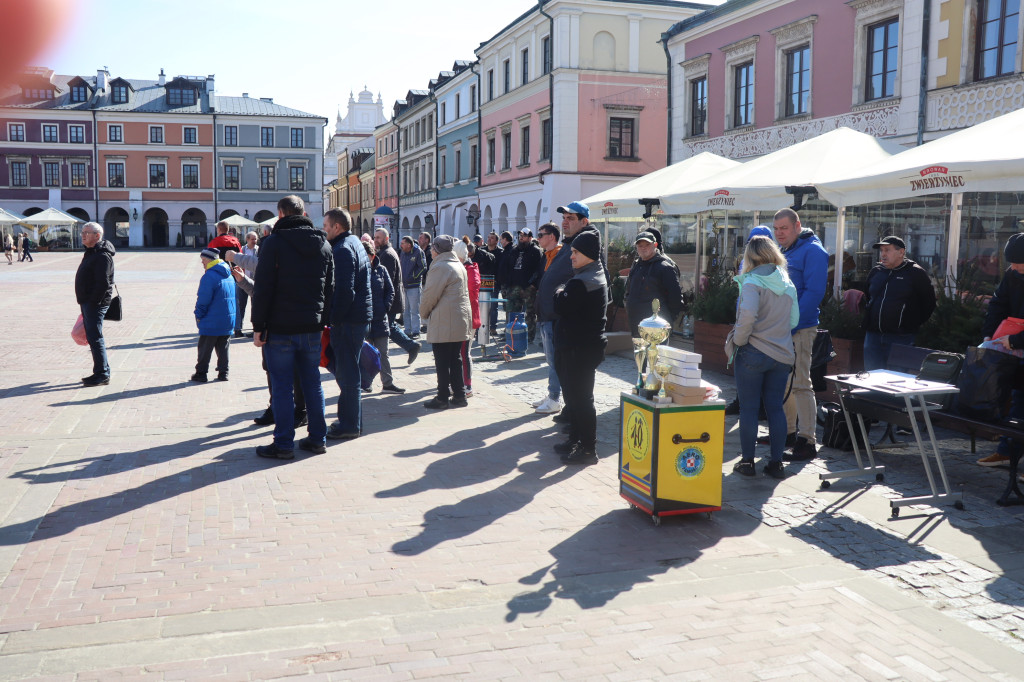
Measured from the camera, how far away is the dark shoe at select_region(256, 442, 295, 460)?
6836 mm

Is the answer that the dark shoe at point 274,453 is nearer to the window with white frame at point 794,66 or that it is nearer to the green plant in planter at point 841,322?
the green plant in planter at point 841,322

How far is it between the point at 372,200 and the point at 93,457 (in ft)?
231

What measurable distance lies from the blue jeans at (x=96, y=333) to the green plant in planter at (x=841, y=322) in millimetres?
8065

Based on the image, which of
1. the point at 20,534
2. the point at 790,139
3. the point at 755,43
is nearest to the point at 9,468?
the point at 20,534

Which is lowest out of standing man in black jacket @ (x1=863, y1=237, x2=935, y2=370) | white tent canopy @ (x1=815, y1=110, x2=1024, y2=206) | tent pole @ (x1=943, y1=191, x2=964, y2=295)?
standing man in black jacket @ (x1=863, y1=237, x2=935, y2=370)

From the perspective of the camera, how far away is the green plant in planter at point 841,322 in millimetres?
9094

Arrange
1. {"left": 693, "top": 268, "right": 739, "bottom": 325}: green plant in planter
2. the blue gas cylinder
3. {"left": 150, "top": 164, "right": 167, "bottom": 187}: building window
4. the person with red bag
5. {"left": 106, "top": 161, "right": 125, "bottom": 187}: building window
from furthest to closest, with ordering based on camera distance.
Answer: {"left": 150, "top": 164, "right": 167, "bottom": 187}: building window → {"left": 106, "top": 161, "right": 125, "bottom": 187}: building window → the blue gas cylinder → {"left": 693, "top": 268, "right": 739, "bottom": 325}: green plant in planter → the person with red bag

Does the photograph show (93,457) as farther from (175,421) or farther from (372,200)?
(372,200)

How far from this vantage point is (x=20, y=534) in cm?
504

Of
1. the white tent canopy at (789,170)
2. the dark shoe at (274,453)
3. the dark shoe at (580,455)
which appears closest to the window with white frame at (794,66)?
the white tent canopy at (789,170)

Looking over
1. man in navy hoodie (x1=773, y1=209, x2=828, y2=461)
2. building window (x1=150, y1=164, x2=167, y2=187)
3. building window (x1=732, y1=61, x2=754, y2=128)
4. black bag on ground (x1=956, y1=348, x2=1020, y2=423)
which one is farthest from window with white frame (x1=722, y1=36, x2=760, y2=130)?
building window (x1=150, y1=164, x2=167, y2=187)

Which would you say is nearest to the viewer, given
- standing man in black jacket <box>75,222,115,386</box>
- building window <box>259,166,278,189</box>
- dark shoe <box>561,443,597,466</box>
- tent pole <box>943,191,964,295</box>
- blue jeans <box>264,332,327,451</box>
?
blue jeans <box>264,332,327,451</box>

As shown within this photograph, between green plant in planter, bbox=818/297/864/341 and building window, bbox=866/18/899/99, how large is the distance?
10.1 m

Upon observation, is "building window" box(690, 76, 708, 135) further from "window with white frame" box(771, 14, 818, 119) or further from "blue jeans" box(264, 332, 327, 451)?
"blue jeans" box(264, 332, 327, 451)
